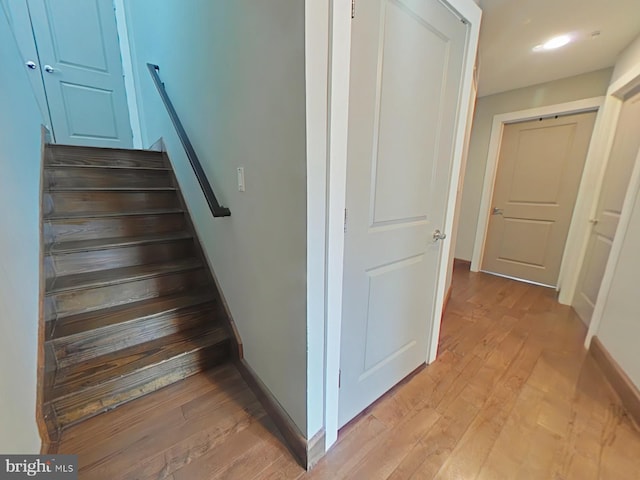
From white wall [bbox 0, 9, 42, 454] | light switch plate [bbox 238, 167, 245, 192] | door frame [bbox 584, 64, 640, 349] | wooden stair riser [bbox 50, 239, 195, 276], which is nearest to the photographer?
white wall [bbox 0, 9, 42, 454]

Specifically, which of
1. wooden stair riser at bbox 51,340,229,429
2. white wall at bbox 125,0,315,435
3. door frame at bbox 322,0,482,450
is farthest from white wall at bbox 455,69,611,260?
wooden stair riser at bbox 51,340,229,429

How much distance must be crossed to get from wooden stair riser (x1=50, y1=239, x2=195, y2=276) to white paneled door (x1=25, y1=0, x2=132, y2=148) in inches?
77.0

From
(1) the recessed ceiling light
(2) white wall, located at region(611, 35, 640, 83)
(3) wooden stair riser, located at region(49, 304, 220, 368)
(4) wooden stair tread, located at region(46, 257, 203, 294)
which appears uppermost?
(1) the recessed ceiling light

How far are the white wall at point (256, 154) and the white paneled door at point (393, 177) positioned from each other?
22 cm

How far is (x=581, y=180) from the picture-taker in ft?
8.84

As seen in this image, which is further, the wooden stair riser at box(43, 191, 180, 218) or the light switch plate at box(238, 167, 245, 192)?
the wooden stair riser at box(43, 191, 180, 218)

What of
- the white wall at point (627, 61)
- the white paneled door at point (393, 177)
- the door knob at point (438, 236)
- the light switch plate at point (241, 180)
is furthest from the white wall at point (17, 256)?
the white wall at point (627, 61)

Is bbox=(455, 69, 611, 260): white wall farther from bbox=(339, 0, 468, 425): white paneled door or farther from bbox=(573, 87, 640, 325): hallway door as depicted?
bbox=(339, 0, 468, 425): white paneled door

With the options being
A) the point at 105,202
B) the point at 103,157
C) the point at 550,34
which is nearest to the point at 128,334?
the point at 105,202

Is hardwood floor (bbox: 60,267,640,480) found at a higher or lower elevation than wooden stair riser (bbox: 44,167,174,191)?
lower

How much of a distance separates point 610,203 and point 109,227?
393 cm

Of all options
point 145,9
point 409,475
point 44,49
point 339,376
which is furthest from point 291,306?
point 44,49

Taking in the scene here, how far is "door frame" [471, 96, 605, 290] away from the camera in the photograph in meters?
2.47

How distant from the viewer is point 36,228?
1.43m
